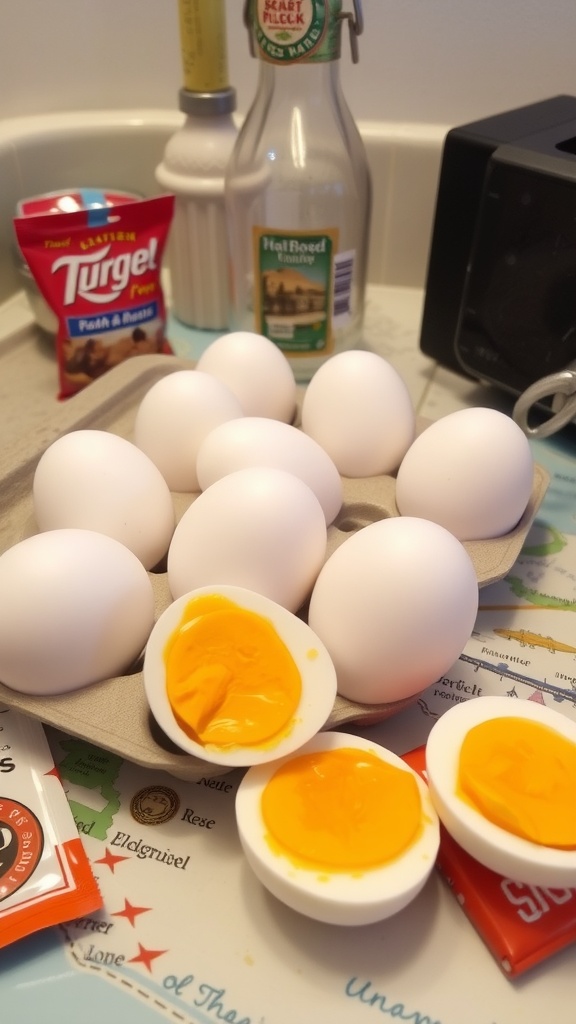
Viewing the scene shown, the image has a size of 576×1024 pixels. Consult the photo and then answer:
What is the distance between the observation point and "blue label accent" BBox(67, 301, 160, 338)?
93 centimetres

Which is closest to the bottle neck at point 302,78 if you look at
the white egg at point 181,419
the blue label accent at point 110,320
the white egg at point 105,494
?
the blue label accent at point 110,320

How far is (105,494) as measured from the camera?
623 mm

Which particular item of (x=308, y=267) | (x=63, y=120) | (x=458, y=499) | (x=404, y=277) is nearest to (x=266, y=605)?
(x=458, y=499)

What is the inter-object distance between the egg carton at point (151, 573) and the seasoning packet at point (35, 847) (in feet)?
0.14

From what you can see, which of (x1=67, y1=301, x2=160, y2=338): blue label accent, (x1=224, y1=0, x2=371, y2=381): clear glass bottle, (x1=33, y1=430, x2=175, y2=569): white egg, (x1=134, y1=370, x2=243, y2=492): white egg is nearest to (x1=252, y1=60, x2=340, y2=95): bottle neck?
(x1=224, y1=0, x2=371, y2=381): clear glass bottle

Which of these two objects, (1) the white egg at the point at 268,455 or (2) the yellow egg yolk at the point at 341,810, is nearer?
(2) the yellow egg yolk at the point at 341,810

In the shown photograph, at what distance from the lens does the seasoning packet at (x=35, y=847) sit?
459 millimetres

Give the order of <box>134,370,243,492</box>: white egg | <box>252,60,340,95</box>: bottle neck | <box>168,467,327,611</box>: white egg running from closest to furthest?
<box>168,467,327,611</box>: white egg < <box>134,370,243,492</box>: white egg < <box>252,60,340,95</box>: bottle neck

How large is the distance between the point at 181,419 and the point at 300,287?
30 cm

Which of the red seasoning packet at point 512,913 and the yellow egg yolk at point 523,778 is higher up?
the yellow egg yolk at point 523,778

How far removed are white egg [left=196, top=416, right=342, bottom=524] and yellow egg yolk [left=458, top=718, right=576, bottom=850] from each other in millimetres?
247

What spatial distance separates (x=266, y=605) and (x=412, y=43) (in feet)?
2.99

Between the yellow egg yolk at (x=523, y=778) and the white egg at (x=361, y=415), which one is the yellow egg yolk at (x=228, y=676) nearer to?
the yellow egg yolk at (x=523, y=778)

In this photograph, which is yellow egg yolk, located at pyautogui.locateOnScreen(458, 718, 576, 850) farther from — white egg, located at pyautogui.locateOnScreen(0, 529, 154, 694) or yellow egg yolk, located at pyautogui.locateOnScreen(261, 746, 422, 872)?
white egg, located at pyautogui.locateOnScreen(0, 529, 154, 694)
